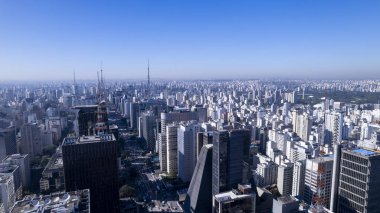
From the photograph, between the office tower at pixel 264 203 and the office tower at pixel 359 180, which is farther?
the office tower at pixel 264 203

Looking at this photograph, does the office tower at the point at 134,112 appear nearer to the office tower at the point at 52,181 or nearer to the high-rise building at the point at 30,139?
the high-rise building at the point at 30,139

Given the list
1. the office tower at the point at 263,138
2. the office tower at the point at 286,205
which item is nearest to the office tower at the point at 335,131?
the office tower at the point at 263,138

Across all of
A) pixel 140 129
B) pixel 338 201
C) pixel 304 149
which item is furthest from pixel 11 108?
pixel 338 201

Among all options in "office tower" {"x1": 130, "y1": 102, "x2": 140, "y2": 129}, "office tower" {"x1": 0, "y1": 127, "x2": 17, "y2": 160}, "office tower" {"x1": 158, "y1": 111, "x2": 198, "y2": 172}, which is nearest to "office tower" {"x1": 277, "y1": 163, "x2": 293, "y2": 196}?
"office tower" {"x1": 158, "y1": 111, "x2": 198, "y2": 172}

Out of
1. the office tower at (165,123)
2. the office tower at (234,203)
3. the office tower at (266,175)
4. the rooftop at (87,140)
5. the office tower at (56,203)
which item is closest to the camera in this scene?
the office tower at (56,203)

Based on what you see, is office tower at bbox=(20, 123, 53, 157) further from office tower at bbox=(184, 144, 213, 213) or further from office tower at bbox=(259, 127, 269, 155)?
office tower at bbox=(259, 127, 269, 155)

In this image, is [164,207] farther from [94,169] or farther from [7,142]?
[7,142]
